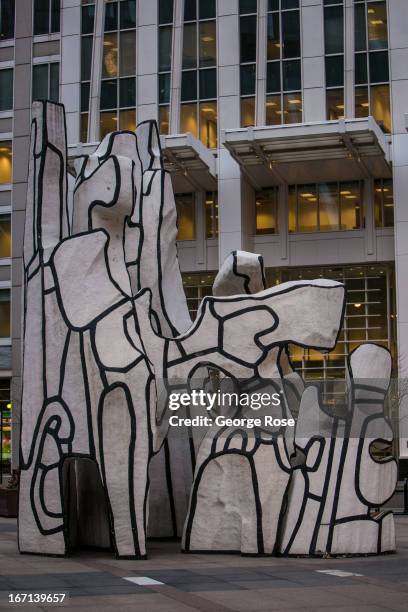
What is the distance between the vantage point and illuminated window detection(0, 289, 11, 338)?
46938 millimetres

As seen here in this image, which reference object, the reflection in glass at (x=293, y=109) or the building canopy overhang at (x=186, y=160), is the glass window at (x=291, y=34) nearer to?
the reflection in glass at (x=293, y=109)

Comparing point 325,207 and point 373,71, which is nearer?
point 373,71

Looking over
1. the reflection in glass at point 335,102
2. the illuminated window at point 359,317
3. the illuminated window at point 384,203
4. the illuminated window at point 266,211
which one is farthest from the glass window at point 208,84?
the illuminated window at point 359,317

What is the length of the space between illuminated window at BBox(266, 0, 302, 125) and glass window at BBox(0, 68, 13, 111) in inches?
527

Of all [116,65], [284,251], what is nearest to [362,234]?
[284,251]

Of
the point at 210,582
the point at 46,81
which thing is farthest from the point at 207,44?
the point at 210,582

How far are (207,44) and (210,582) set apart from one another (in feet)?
109

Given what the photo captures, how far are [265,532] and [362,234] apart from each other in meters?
27.6

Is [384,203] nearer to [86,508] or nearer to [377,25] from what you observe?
[377,25]

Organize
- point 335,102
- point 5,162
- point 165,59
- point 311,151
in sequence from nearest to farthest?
point 311,151
point 335,102
point 165,59
point 5,162

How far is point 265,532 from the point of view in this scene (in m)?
15.5

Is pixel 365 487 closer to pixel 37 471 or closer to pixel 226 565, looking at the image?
pixel 226 565

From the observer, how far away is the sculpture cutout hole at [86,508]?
651 inches

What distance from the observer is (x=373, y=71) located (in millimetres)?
40438
